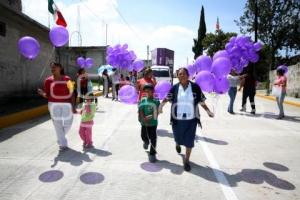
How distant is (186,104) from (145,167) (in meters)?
1.32

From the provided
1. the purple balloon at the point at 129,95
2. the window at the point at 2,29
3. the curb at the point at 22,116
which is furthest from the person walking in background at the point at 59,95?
the window at the point at 2,29

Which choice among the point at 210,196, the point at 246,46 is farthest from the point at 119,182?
the point at 246,46

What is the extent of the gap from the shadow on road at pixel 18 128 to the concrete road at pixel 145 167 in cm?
3

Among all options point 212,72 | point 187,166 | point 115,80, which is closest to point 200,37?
point 115,80

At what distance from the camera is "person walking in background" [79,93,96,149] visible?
7059 mm

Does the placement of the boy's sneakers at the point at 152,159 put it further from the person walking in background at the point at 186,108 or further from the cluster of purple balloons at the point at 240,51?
the cluster of purple balloons at the point at 240,51

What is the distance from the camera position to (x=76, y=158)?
626 cm

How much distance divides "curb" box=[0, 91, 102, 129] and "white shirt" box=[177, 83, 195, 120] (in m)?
5.81

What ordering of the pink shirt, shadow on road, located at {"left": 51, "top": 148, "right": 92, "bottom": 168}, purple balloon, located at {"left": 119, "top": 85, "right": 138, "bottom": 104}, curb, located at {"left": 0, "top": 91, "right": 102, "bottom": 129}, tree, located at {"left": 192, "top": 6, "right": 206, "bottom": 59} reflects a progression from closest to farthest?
1. shadow on road, located at {"left": 51, "top": 148, "right": 92, "bottom": 168}
2. purple balloon, located at {"left": 119, "top": 85, "right": 138, "bottom": 104}
3. curb, located at {"left": 0, "top": 91, "right": 102, "bottom": 129}
4. the pink shirt
5. tree, located at {"left": 192, "top": 6, "right": 206, "bottom": 59}

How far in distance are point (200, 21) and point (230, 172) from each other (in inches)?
2576

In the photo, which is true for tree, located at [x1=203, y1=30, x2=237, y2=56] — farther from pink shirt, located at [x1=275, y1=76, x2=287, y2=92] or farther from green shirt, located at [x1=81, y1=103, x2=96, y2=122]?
green shirt, located at [x1=81, y1=103, x2=96, y2=122]

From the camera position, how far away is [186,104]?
560cm

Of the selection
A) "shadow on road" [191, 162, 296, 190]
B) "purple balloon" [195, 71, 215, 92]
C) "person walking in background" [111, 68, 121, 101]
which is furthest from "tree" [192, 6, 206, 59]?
"shadow on road" [191, 162, 296, 190]

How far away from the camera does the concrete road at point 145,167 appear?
4.64m
